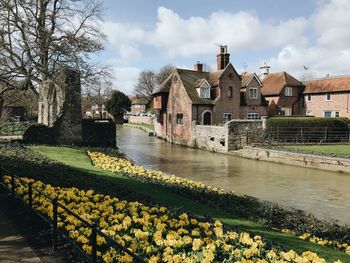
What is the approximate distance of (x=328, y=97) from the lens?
51.6 metres

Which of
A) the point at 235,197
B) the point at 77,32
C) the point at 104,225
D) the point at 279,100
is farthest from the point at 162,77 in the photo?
the point at 104,225

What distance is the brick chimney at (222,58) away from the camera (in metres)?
49.8

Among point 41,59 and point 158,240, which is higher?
point 41,59

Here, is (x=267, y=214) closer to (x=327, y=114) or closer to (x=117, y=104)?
(x=327, y=114)

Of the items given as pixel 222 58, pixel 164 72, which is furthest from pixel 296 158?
pixel 164 72

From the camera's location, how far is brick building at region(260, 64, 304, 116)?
53750mm

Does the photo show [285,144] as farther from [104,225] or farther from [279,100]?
[104,225]

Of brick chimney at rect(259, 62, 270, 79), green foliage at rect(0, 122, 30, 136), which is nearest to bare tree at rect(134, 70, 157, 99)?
brick chimney at rect(259, 62, 270, 79)

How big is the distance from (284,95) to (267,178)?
31.9 meters

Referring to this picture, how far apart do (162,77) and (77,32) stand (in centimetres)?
7273

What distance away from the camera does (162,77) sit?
10706 centimetres

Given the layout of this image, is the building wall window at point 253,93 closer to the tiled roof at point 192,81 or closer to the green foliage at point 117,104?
the tiled roof at point 192,81

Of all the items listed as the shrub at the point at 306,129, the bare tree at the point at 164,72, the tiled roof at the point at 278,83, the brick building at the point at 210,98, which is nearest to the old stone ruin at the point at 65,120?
the brick building at the point at 210,98

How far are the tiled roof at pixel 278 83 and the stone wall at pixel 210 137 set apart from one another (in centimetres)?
1685
